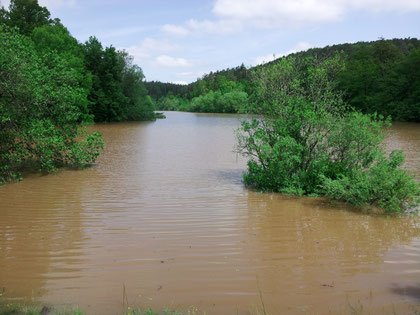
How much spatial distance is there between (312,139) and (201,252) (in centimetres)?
683

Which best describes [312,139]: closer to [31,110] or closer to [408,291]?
[408,291]

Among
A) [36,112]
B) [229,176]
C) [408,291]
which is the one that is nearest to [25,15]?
[36,112]

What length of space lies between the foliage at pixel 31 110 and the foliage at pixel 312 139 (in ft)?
25.4

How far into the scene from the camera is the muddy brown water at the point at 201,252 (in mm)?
4957

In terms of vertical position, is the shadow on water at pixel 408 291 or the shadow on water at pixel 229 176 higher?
the shadow on water at pixel 229 176

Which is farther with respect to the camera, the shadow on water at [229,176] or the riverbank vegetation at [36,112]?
the shadow on water at [229,176]

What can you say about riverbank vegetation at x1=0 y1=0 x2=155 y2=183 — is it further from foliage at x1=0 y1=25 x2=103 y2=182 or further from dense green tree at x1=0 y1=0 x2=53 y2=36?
dense green tree at x1=0 y1=0 x2=53 y2=36

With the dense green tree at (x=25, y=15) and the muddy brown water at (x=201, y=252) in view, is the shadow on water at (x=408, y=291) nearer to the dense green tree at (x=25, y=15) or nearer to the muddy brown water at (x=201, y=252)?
the muddy brown water at (x=201, y=252)

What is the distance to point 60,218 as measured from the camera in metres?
8.88

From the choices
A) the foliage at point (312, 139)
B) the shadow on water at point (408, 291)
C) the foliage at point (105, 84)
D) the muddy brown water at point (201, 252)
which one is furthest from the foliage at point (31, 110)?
the foliage at point (105, 84)

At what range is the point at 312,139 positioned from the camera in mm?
11938

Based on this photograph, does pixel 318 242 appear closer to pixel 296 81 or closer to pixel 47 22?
pixel 296 81

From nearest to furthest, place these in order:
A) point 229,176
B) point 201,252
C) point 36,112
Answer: point 201,252
point 36,112
point 229,176

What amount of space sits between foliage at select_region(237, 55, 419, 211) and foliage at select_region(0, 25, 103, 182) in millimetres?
7755
